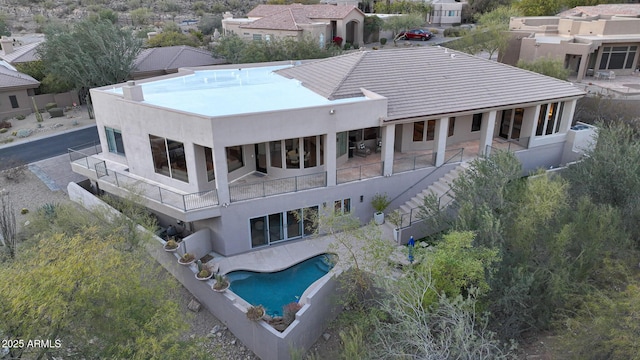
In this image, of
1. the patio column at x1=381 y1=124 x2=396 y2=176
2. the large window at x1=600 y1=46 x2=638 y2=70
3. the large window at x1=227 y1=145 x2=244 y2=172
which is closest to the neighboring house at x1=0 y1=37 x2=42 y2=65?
the large window at x1=227 y1=145 x2=244 y2=172

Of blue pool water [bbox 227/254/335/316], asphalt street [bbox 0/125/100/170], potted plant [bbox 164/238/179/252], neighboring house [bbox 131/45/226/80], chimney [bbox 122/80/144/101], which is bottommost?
blue pool water [bbox 227/254/335/316]

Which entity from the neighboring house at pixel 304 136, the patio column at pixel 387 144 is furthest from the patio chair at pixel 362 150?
the patio column at pixel 387 144

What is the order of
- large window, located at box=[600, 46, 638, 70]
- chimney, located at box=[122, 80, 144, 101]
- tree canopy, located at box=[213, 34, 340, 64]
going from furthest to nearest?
tree canopy, located at box=[213, 34, 340, 64], large window, located at box=[600, 46, 638, 70], chimney, located at box=[122, 80, 144, 101]

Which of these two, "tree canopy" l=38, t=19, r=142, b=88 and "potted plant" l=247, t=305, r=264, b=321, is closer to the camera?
"potted plant" l=247, t=305, r=264, b=321

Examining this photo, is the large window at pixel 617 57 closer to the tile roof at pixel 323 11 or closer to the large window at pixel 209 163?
the tile roof at pixel 323 11

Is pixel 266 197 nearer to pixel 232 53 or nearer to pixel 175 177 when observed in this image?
pixel 175 177

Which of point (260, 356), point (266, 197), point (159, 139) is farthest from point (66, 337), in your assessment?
point (159, 139)

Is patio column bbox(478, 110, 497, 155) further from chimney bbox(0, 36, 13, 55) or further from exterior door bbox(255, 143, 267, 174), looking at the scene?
chimney bbox(0, 36, 13, 55)

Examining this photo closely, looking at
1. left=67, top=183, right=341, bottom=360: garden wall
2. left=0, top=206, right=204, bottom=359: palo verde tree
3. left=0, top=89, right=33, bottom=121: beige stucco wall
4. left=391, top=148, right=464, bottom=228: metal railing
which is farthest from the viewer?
left=0, top=89, right=33, bottom=121: beige stucco wall
